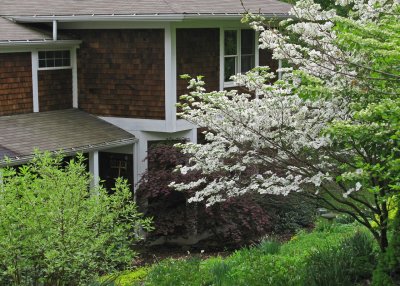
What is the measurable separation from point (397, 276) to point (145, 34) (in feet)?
33.1

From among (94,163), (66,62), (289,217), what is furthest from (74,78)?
(289,217)

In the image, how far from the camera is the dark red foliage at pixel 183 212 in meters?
16.4

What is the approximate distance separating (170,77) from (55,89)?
3.02 metres

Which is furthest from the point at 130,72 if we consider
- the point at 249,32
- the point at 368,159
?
the point at 368,159

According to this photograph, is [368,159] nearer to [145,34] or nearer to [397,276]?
[397,276]

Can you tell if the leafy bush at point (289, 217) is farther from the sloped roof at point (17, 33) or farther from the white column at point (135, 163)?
the sloped roof at point (17, 33)

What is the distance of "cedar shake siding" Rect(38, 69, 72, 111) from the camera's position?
1741cm

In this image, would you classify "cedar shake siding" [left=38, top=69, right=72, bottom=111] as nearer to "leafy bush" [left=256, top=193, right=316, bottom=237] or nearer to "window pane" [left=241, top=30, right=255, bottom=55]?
"window pane" [left=241, top=30, right=255, bottom=55]

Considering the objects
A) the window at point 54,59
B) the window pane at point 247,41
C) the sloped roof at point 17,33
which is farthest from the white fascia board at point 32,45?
the window pane at point 247,41

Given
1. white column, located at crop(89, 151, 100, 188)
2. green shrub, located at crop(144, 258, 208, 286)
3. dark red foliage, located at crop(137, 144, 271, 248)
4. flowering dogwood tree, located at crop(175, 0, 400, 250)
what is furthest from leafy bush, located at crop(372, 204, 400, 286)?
white column, located at crop(89, 151, 100, 188)

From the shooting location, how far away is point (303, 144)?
9.01 metres

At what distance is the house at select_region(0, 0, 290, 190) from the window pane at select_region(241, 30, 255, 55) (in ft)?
1.28

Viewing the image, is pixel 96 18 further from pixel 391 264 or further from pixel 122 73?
pixel 391 264

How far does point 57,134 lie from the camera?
16250 mm
